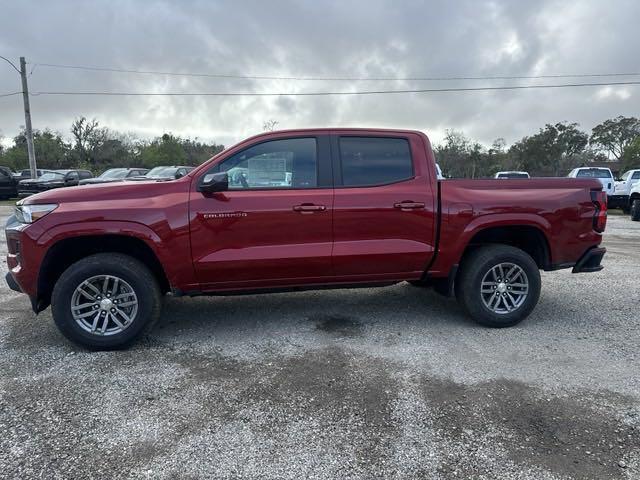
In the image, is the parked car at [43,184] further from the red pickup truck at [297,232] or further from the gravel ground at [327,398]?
the red pickup truck at [297,232]

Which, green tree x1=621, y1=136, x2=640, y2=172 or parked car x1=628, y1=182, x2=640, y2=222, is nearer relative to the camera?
parked car x1=628, y1=182, x2=640, y2=222

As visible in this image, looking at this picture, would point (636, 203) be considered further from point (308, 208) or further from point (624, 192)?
point (308, 208)

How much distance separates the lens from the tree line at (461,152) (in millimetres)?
55094

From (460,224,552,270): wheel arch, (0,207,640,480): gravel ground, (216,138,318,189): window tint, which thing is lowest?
(0,207,640,480): gravel ground

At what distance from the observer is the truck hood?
3.84m


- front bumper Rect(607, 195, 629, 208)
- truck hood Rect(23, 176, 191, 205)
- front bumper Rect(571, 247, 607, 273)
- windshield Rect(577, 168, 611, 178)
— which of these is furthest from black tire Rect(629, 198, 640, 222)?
truck hood Rect(23, 176, 191, 205)

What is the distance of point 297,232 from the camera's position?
13.6ft

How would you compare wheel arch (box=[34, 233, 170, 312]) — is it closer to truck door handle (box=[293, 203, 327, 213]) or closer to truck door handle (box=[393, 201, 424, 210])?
truck door handle (box=[293, 203, 327, 213])

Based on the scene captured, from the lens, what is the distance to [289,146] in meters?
4.29

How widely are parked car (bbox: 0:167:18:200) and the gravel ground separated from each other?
21259 millimetres

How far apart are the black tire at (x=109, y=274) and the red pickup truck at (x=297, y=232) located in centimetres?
1

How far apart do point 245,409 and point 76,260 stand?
2.25m

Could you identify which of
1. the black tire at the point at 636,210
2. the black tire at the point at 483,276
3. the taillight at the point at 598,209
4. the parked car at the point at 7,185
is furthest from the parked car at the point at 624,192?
the parked car at the point at 7,185

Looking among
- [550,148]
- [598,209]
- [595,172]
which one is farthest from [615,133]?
[598,209]
